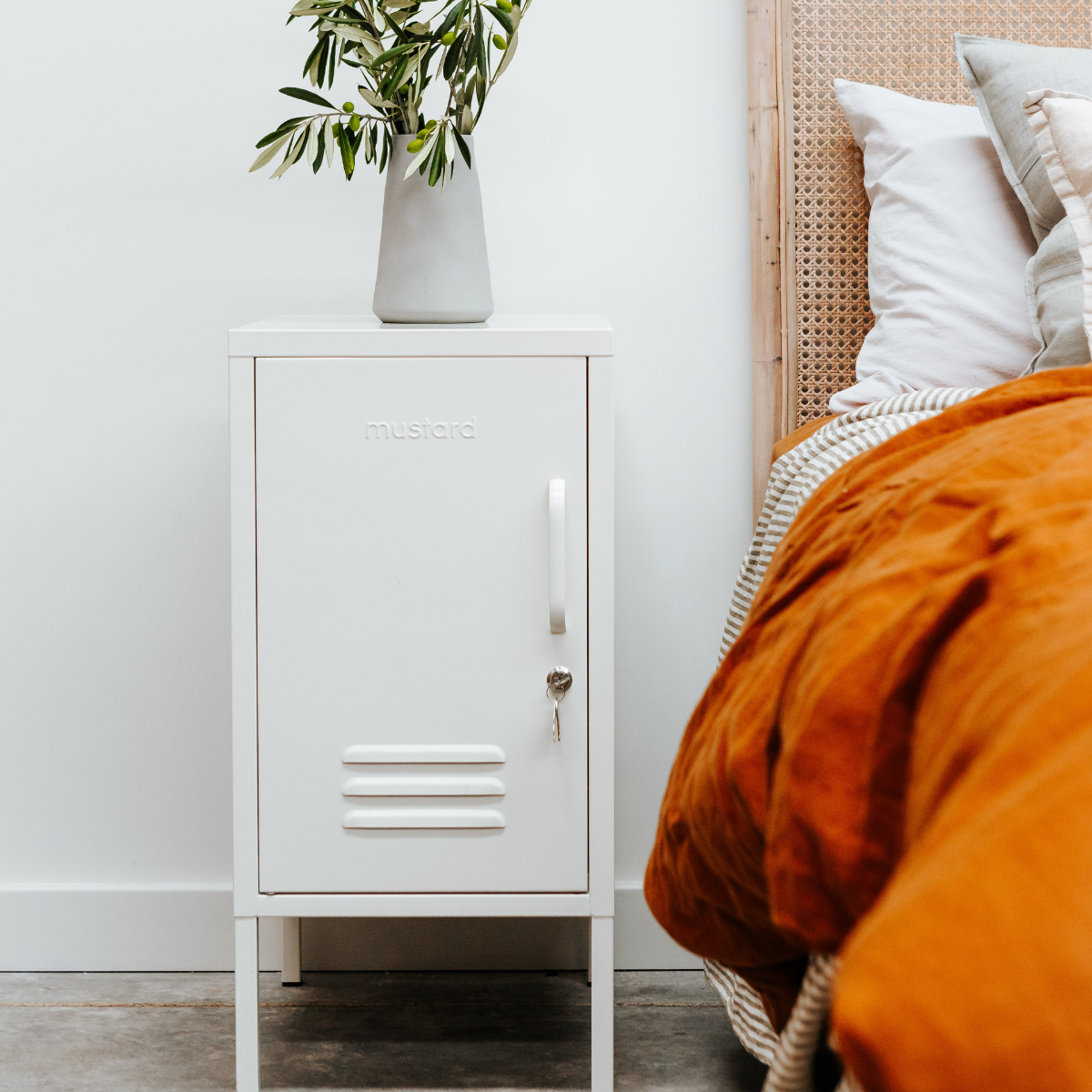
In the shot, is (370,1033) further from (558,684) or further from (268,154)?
(268,154)

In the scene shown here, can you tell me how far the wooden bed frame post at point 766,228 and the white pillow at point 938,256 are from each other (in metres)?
0.12

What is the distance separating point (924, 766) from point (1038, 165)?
1.04 m

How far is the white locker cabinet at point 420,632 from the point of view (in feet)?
3.58

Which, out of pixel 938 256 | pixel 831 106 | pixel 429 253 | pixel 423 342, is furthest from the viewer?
pixel 831 106

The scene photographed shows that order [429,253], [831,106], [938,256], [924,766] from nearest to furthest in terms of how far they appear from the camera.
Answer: [924,766]
[429,253]
[938,256]
[831,106]

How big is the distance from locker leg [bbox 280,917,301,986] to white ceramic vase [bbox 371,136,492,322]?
0.84 metres

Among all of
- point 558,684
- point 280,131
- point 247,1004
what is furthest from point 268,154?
point 247,1004

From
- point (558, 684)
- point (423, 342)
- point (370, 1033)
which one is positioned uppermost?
point (423, 342)

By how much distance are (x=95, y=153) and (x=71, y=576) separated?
0.60 m

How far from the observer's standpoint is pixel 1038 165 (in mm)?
1203

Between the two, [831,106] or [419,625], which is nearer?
[419,625]

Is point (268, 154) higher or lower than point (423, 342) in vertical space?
higher

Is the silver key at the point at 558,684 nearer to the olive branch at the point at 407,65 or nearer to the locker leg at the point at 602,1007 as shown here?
the locker leg at the point at 602,1007

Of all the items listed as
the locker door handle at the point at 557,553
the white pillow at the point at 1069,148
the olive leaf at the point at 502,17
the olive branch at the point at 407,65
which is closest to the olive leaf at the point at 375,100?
the olive branch at the point at 407,65
